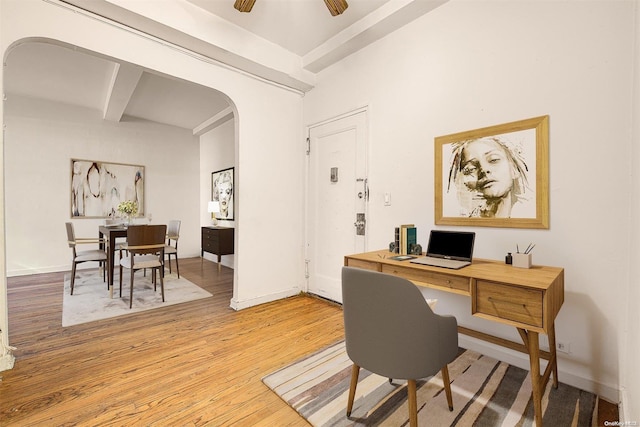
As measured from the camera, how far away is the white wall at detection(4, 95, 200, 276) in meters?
4.69

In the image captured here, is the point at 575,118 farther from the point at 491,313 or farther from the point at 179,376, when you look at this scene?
the point at 179,376

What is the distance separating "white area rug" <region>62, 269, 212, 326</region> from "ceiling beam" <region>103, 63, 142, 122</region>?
9.06ft

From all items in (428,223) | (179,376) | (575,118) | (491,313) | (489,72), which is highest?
(489,72)

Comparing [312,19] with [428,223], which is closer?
[428,223]

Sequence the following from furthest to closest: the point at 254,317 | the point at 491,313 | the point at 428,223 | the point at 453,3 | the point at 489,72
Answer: the point at 254,317 < the point at 428,223 < the point at 453,3 < the point at 489,72 < the point at 491,313

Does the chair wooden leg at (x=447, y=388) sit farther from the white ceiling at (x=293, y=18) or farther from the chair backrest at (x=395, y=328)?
the white ceiling at (x=293, y=18)

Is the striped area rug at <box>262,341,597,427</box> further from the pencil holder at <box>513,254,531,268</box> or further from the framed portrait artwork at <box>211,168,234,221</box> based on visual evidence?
the framed portrait artwork at <box>211,168,234,221</box>

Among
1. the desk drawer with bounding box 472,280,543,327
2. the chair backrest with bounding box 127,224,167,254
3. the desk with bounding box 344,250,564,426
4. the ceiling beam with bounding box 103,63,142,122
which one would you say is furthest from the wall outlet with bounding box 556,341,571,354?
the ceiling beam with bounding box 103,63,142,122

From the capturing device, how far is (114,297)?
3623 mm

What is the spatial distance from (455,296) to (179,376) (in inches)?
89.6

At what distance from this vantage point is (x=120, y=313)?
123 inches

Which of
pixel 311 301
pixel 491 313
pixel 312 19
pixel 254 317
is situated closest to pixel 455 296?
pixel 491 313

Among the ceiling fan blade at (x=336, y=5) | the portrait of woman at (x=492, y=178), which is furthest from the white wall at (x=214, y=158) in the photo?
the portrait of woman at (x=492, y=178)

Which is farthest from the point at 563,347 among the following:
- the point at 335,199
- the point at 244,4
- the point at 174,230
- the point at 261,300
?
the point at 174,230
